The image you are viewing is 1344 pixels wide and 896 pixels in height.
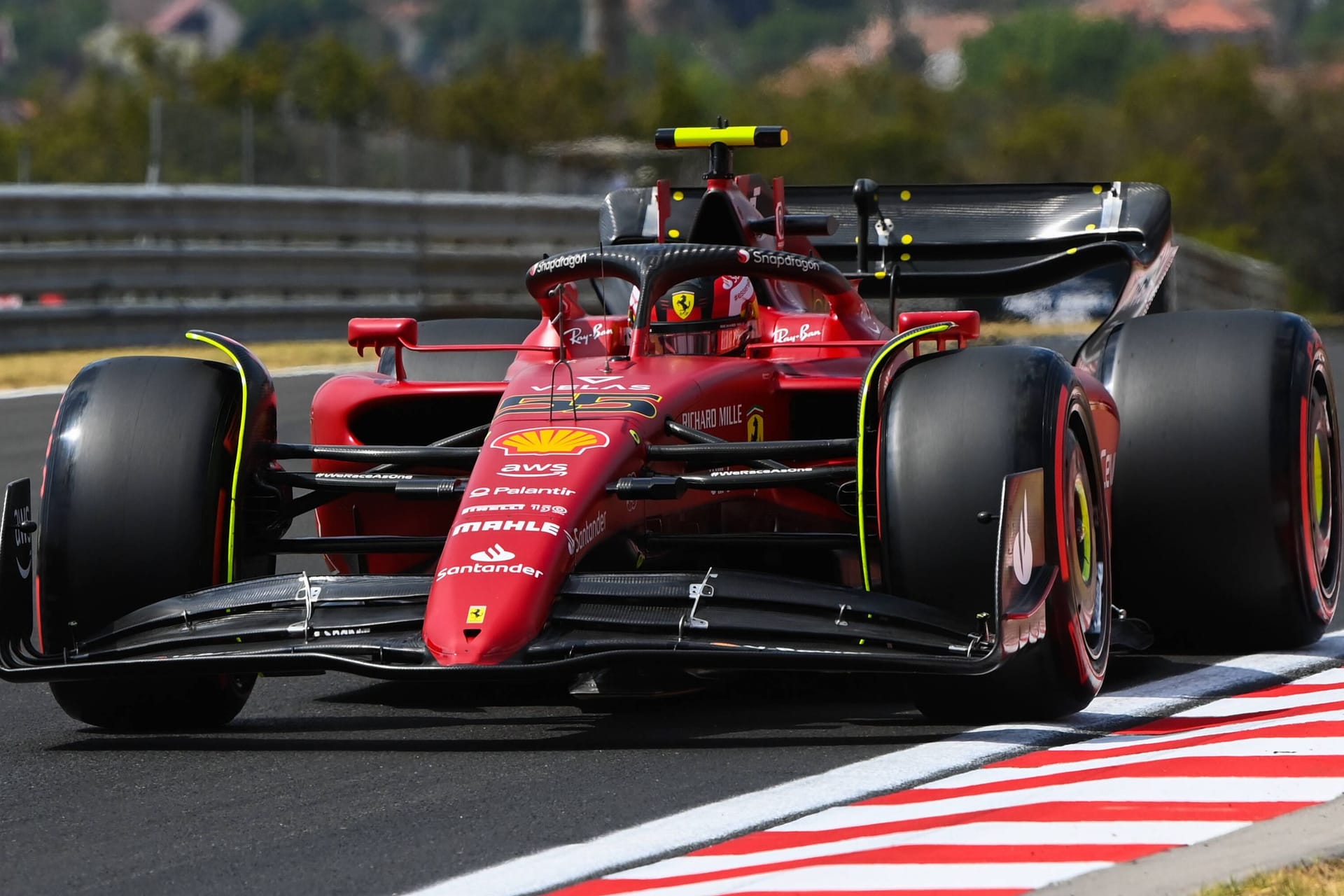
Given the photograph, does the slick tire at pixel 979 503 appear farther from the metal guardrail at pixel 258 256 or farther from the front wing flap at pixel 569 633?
the metal guardrail at pixel 258 256

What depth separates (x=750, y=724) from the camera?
593cm

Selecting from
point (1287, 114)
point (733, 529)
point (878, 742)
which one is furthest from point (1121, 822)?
point (1287, 114)

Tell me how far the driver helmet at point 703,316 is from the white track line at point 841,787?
1.70 m

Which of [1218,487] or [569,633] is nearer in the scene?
[569,633]

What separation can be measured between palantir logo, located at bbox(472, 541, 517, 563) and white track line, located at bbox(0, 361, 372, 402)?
31.3 ft

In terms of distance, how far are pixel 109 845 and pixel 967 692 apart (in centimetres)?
208

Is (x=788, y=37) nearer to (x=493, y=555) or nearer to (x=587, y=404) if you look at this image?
(x=587, y=404)

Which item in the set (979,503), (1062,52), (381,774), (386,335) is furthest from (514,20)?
(381,774)

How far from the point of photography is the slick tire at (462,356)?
8227mm

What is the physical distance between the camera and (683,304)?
7.01 meters

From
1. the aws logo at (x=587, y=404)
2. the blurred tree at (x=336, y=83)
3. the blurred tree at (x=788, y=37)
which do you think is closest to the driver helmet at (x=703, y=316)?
the aws logo at (x=587, y=404)

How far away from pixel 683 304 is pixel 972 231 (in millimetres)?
3180

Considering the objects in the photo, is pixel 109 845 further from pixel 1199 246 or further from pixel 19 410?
pixel 1199 246

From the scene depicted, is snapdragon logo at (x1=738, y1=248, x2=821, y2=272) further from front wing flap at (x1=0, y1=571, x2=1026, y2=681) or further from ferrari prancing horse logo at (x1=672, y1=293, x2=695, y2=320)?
front wing flap at (x1=0, y1=571, x2=1026, y2=681)
